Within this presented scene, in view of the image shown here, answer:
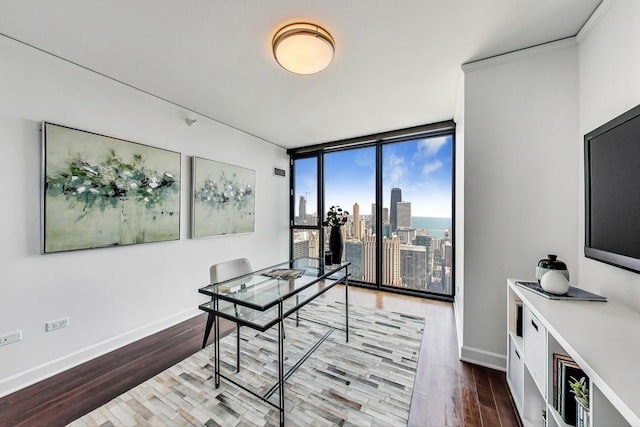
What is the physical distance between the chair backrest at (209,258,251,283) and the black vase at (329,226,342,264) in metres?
0.91

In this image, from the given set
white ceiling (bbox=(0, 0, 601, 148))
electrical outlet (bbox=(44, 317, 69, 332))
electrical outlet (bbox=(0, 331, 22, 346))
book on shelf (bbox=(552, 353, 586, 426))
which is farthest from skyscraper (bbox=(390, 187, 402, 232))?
electrical outlet (bbox=(0, 331, 22, 346))

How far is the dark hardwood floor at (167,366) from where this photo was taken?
60.8 inches

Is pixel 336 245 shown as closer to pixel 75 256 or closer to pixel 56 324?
pixel 75 256

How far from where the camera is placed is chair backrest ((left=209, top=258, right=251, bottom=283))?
7.16 feet

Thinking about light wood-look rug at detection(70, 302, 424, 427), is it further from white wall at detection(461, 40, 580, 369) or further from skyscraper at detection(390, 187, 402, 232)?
skyscraper at detection(390, 187, 402, 232)

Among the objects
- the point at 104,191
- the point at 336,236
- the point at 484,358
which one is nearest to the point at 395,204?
the point at 336,236

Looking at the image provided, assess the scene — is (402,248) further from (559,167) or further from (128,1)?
(128,1)

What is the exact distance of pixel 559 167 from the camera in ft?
6.06

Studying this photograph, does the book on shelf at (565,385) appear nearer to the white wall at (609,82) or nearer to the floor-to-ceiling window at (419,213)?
the white wall at (609,82)

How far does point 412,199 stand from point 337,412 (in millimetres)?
3032

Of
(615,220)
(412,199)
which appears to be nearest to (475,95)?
(615,220)

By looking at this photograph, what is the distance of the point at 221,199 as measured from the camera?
11.1 feet

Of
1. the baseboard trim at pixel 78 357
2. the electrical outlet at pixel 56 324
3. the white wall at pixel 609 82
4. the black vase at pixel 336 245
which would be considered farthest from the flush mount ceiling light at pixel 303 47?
the baseboard trim at pixel 78 357

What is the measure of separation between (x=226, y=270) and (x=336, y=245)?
1.15 metres
